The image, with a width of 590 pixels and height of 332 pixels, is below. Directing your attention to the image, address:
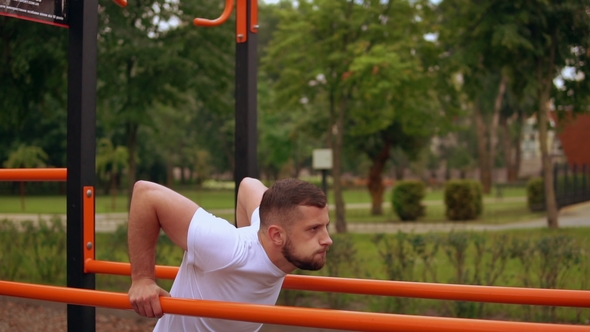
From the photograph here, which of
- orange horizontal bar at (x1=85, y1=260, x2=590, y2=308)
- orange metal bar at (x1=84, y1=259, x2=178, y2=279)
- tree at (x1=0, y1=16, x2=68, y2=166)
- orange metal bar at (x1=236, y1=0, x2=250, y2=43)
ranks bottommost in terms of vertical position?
orange horizontal bar at (x1=85, y1=260, x2=590, y2=308)

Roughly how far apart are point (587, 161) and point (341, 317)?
33.9 m

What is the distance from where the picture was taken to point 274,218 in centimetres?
201

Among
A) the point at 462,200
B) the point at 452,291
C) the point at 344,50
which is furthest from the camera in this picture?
the point at 462,200

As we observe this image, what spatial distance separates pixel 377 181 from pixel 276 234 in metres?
20.2

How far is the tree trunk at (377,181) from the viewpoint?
859 inches

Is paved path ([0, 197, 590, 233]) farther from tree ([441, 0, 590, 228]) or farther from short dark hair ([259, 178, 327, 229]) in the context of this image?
short dark hair ([259, 178, 327, 229])

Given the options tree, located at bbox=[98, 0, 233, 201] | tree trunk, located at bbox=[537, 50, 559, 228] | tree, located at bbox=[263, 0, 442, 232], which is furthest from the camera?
tree, located at bbox=[263, 0, 442, 232]

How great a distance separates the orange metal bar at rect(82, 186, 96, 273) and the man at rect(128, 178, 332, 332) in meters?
0.64

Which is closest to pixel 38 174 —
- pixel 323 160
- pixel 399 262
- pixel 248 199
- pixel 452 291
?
pixel 248 199

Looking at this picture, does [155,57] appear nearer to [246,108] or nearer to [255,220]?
[246,108]

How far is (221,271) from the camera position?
2043 millimetres

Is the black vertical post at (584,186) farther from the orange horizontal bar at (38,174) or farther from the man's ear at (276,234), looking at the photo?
the man's ear at (276,234)

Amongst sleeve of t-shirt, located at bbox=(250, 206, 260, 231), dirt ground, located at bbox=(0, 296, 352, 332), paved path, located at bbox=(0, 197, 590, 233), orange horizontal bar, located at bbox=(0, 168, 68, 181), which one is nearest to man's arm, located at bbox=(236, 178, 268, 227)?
sleeve of t-shirt, located at bbox=(250, 206, 260, 231)

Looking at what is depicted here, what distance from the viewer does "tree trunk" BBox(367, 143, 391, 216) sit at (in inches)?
859
